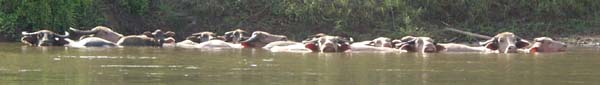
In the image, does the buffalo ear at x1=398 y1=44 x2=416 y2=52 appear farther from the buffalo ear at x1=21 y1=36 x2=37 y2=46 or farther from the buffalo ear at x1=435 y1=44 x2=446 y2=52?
the buffalo ear at x1=21 y1=36 x2=37 y2=46

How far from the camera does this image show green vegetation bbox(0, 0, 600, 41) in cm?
3478

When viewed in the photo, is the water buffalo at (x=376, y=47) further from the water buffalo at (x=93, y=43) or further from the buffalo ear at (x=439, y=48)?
the water buffalo at (x=93, y=43)

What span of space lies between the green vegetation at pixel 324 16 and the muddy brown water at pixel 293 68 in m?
11.4

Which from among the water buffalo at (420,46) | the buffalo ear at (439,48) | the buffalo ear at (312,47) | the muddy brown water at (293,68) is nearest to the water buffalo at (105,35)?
the buffalo ear at (312,47)

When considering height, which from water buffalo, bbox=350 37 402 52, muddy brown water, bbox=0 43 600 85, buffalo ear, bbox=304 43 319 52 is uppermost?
buffalo ear, bbox=304 43 319 52

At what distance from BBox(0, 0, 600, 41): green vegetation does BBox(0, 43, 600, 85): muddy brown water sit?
1136 cm

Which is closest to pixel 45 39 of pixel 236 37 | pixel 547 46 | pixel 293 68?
pixel 236 37

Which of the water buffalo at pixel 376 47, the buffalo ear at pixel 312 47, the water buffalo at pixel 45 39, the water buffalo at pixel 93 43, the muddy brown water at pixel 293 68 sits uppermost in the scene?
the water buffalo at pixel 45 39

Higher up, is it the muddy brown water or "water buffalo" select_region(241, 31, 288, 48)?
"water buffalo" select_region(241, 31, 288, 48)

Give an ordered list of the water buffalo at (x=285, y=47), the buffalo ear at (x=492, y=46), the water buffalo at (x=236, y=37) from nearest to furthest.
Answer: the water buffalo at (x=285, y=47), the buffalo ear at (x=492, y=46), the water buffalo at (x=236, y=37)

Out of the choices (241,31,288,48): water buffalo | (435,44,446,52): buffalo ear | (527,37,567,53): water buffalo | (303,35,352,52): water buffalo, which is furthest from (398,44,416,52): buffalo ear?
(241,31,288,48): water buffalo

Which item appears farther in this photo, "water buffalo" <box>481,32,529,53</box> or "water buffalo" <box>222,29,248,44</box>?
"water buffalo" <box>222,29,248,44</box>

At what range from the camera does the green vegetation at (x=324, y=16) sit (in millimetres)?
34781

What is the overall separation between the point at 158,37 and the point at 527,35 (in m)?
9.96
